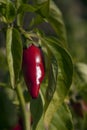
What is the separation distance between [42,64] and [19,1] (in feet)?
0.60

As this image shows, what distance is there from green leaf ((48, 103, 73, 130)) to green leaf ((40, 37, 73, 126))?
0.11 meters

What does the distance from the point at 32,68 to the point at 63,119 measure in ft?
0.60

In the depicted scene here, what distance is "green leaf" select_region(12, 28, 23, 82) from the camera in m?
1.29

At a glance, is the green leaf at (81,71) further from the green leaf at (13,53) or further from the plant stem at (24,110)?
the green leaf at (13,53)

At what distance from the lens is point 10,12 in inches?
55.3

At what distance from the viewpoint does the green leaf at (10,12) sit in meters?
1.39

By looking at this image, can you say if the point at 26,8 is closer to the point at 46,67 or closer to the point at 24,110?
the point at 46,67

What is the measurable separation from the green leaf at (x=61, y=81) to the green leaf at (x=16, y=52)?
9cm

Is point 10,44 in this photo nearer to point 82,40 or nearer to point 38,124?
point 38,124

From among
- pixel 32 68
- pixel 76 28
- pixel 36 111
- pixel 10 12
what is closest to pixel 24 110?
pixel 36 111

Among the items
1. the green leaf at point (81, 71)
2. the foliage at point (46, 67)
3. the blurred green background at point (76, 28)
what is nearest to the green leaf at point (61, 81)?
the foliage at point (46, 67)

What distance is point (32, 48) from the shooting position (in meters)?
1.38

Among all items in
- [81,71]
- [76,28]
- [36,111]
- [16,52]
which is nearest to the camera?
[16,52]

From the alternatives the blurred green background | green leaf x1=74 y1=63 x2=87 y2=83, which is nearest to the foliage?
green leaf x1=74 y1=63 x2=87 y2=83
